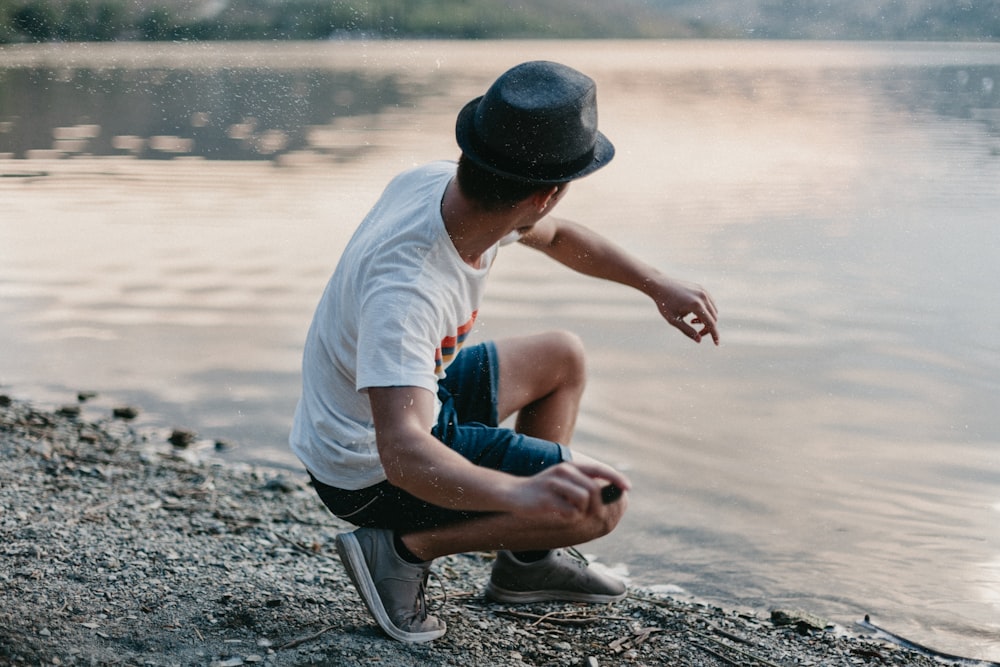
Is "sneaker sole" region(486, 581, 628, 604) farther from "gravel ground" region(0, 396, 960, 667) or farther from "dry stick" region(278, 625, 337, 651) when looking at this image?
"dry stick" region(278, 625, 337, 651)

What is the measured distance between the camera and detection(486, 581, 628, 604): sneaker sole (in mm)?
3381

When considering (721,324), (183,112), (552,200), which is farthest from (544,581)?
(183,112)

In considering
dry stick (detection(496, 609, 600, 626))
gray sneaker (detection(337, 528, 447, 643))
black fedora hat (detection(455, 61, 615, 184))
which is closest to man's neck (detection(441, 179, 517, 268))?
black fedora hat (detection(455, 61, 615, 184))

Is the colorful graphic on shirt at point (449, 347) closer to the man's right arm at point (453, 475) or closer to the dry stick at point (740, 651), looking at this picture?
the man's right arm at point (453, 475)

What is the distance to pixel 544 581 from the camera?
337cm

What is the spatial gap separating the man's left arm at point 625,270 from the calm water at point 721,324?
1363mm

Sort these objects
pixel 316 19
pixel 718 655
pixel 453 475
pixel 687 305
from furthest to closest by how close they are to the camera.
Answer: pixel 316 19 → pixel 687 305 → pixel 718 655 → pixel 453 475

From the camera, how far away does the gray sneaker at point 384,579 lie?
9.88 feet

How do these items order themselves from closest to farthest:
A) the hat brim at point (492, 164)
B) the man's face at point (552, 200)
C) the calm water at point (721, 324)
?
1. the hat brim at point (492, 164)
2. the man's face at point (552, 200)
3. the calm water at point (721, 324)

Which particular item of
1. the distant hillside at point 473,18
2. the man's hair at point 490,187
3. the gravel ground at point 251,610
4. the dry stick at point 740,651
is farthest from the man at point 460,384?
the distant hillside at point 473,18

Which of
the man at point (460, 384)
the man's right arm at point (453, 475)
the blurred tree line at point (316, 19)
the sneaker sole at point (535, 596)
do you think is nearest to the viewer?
the man's right arm at point (453, 475)

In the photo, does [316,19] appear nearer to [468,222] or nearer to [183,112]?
[183,112]

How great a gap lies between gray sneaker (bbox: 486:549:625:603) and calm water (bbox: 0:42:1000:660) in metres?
0.90

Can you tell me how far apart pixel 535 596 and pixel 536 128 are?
151 centimetres
